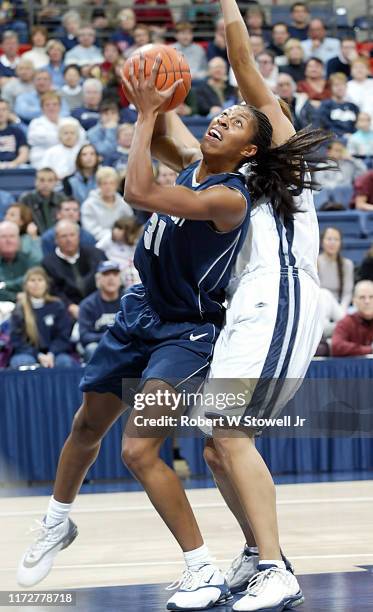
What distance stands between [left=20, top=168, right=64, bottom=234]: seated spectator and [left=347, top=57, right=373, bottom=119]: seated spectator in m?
4.46

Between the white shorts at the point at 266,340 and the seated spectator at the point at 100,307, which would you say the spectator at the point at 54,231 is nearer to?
the seated spectator at the point at 100,307

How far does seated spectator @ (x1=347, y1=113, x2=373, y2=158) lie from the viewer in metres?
12.3

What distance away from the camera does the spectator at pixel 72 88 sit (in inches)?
487

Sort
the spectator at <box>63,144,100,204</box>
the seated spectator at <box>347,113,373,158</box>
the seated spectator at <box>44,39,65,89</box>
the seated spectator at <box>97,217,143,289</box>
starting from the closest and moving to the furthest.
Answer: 1. the seated spectator at <box>97,217,143,289</box>
2. the spectator at <box>63,144,100,204</box>
3. the seated spectator at <box>347,113,373,158</box>
4. the seated spectator at <box>44,39,65,89</box>

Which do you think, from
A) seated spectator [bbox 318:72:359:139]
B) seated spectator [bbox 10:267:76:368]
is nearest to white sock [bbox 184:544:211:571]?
seated spectator [bbox 10:267:76:368]

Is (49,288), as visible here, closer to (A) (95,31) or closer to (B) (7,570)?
(B) (7,570)

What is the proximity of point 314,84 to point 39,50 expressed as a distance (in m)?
3.16

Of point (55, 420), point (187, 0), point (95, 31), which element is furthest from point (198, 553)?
point (187, 0)

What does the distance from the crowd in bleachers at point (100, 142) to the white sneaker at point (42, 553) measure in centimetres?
397

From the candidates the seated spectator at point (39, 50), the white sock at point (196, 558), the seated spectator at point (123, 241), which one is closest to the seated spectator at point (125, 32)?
the seated spectator at point (39, 50)

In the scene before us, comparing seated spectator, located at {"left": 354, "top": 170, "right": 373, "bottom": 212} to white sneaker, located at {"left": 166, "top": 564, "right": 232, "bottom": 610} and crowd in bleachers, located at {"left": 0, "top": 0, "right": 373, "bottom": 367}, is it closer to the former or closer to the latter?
crowd in bleachers, located at {"left": 0, "top": 0, "right": 373, "bottom": 367}

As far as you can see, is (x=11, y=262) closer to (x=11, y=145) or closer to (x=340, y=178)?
(x=11, y=145)

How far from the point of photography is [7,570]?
5.41 meters

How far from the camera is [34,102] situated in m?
12.2
